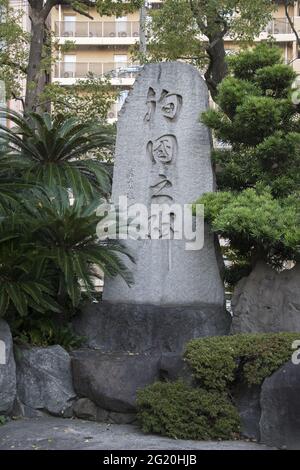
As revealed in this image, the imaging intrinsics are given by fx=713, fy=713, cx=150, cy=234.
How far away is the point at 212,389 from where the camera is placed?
636 cm

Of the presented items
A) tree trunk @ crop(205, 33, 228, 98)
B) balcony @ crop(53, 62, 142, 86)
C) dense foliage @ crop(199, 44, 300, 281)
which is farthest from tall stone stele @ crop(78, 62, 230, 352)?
balcony @ crop(53, 62, 142, 86)

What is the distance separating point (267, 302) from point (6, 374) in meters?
2.67

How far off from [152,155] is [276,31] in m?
20.9

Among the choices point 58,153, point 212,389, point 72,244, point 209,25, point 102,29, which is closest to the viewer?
point 212,389

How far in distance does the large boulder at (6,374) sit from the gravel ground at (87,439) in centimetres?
19

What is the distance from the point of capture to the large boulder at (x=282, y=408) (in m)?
5.90

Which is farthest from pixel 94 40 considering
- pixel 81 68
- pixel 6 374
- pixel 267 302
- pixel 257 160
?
pixel 6 374

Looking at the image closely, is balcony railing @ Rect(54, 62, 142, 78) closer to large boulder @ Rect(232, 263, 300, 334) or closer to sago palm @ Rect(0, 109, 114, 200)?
sago palm @ Rect(0, 109, 114, 200)

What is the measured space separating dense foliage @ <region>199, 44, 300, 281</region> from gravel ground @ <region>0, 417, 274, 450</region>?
208cm

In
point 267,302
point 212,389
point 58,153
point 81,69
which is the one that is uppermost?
point 81,69

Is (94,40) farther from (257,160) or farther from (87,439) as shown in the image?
(87,439)

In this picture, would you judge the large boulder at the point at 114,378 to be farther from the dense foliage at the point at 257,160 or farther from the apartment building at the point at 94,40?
the apartment building at the point at 94,40

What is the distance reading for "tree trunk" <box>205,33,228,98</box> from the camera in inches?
545

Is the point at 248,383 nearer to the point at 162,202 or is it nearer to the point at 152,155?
the point at 162,202
